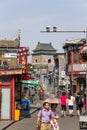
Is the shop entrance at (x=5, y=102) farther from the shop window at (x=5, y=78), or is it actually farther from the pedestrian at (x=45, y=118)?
the pedestrian at (x=45, y=118)

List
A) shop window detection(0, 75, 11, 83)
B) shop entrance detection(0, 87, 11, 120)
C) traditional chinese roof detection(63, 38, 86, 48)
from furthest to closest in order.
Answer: traditional chinese roof detection(63, 38, 86, 48) → shop window detection(0, 75, 11, 83) → shop entrance detection(0, 87, 11, 120)

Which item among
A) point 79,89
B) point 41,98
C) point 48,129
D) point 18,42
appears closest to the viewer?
point 48,129

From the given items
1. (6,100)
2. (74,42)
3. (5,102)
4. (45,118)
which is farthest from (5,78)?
(74,42)

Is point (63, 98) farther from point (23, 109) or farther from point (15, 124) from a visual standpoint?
point (15, 124)

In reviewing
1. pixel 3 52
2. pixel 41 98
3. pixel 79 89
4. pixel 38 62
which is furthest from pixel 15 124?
pixel 38 62

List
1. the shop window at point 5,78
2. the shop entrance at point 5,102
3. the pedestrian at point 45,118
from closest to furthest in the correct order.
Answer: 1. the pedestrian at point 45,118
2. the shop entrance at point 5,102
3. the shop window at point 5,78

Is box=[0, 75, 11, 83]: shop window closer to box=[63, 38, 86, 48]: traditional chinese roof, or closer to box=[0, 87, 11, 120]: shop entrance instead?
box=[0, 87, 11, 120]: shop entrance

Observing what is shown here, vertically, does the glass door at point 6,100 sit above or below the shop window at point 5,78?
below

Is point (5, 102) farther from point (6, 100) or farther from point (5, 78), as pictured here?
point (5, 78)

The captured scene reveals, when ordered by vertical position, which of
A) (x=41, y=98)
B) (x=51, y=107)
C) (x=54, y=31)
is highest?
(x=54, y=31)

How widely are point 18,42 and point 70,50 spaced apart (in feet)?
78.0

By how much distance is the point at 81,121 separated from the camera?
21562 millimetres

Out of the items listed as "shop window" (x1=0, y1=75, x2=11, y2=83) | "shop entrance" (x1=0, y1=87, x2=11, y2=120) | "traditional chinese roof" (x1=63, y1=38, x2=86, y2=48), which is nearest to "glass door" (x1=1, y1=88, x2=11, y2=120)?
A: "shop entrance" (x1=0, y1=87, x2=11, y2=120)

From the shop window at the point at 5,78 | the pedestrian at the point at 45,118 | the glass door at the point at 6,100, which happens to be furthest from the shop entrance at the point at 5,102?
the pedestrian at the point at 45,118
